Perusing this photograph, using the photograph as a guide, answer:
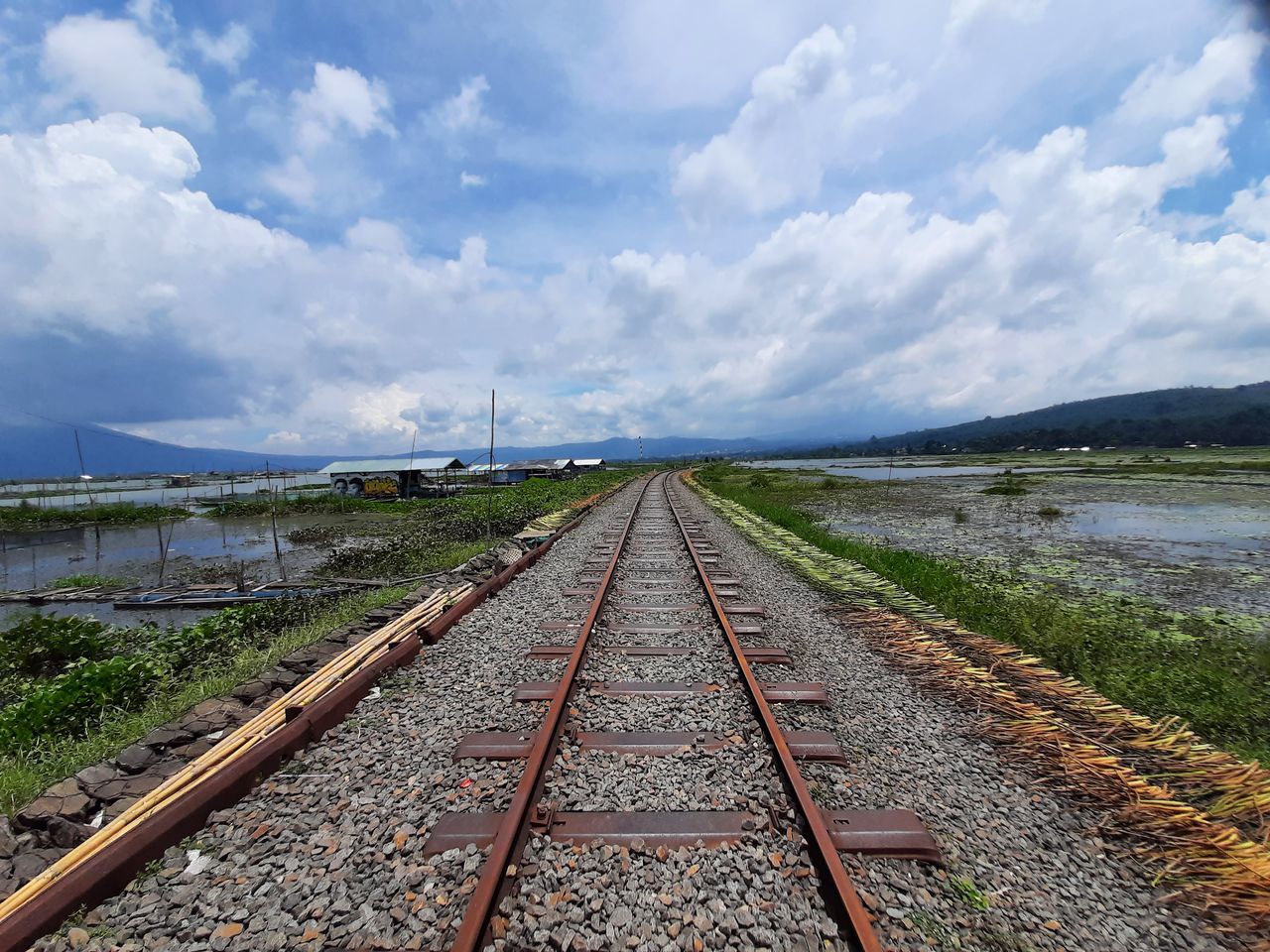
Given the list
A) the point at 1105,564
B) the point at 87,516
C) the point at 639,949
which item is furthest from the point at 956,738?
the point at 87,516

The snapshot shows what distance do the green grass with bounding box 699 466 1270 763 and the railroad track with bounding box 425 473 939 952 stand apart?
3242mm

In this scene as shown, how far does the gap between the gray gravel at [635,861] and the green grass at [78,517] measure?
107 feet

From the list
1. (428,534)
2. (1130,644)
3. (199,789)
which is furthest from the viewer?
(428,534)

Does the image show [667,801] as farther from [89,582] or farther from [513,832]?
[89,582]

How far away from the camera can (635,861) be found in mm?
2814

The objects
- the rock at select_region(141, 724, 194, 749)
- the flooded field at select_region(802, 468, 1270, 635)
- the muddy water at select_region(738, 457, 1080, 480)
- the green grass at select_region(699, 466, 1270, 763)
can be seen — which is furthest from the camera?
the muddy water at select_region(738, 457, 1080, 480)

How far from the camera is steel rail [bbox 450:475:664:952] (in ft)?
7.50

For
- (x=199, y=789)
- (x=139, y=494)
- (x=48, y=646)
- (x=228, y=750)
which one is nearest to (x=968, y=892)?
(x=199, y=789)

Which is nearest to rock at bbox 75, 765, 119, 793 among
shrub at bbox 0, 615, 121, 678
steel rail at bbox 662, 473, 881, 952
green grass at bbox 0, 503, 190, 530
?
steel rail at bbox 662, 473, 881, 952

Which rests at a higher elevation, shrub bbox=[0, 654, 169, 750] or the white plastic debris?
the white plastic debris

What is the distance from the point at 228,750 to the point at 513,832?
98.3 inches

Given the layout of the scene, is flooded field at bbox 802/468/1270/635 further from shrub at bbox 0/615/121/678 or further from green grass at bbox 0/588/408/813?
shrub at bbox 0/615/121/678

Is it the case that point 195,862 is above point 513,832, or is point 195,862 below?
below

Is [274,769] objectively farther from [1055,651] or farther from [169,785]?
[1055,651]
